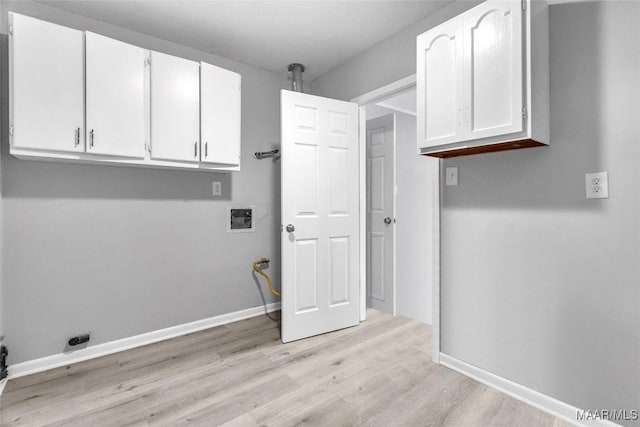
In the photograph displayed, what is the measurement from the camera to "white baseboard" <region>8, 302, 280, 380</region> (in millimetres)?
2078

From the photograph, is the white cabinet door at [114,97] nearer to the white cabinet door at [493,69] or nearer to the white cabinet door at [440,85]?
the white cabinet door at [440,85]

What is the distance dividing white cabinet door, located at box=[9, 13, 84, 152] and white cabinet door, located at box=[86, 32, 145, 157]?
0.06m

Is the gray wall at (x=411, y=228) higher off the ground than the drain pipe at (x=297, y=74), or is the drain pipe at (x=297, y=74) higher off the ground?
the drain pipe at (x=297, y=74)

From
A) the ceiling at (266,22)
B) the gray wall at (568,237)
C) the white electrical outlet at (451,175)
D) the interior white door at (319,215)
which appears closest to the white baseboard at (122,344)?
the interior white door at (319,215)

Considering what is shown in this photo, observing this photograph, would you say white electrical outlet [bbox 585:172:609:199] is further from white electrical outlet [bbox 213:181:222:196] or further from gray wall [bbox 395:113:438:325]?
white electrical outlet [bbox 213:181:222:196]

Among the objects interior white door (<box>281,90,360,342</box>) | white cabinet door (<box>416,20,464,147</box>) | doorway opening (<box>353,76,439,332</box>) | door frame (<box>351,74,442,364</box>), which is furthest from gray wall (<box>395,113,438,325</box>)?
white cabinet door (<box>416,20,464,147</box>)

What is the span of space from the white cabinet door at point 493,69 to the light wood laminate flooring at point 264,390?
4.99 ft

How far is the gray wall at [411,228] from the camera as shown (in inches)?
130

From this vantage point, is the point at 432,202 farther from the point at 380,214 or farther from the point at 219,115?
the point at 219,115

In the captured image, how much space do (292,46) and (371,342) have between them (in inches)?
106

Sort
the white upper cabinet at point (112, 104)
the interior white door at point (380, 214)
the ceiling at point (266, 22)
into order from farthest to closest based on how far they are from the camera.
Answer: the interior white door at point (380, 214), the ceiling at point (266, 22), the white upper cabinet at point (112, 104)

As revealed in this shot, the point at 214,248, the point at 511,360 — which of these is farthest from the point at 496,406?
the point at 214,248

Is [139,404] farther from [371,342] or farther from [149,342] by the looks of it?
[371,342]

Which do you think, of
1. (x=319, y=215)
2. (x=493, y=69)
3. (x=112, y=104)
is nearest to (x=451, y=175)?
(x=493, y=69)
